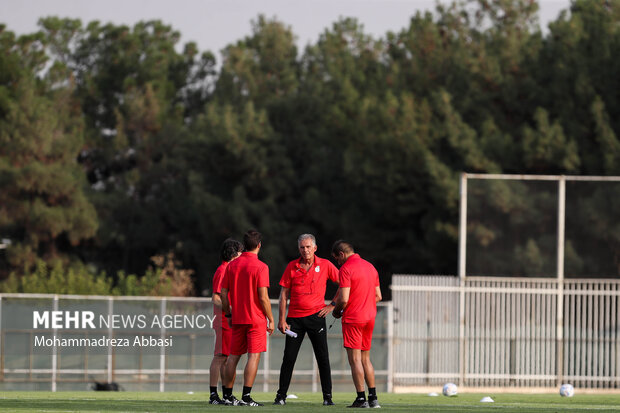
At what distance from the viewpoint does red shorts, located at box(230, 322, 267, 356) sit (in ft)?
36.4

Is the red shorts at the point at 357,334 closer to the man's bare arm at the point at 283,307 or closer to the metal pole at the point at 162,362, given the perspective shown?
the man's bare arm at the point at 283,307

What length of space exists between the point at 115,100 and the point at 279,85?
25.0 ft

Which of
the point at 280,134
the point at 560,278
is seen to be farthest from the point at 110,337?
the point at 280,134

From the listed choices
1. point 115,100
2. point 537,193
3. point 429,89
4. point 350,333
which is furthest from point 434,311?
point 115,100

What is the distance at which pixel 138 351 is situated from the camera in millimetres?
24172

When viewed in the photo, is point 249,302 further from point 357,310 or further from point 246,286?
point 357,310

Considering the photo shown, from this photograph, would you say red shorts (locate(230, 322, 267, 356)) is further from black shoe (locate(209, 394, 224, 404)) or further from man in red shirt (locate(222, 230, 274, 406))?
black shoe (locate(209, 394, 224, 404))

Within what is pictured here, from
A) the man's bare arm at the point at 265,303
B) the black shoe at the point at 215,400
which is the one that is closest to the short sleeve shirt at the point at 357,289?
the man's bare arm at the point at 265,303

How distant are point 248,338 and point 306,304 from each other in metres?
0.69

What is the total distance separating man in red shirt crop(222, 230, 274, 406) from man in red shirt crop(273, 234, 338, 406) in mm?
243

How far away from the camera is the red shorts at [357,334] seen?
36.8ft

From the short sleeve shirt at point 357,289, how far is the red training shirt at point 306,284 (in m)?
0.21

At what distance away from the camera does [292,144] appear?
147ft

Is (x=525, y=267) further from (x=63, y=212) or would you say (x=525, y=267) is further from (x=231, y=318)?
(x=63, y=212)
